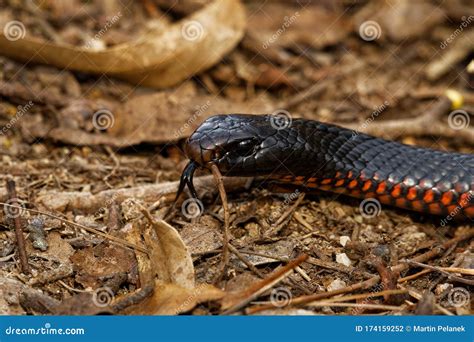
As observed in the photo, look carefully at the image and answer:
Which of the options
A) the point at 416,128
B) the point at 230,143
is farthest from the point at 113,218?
the point at 416,128

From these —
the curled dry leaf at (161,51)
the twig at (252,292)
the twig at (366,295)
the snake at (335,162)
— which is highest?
the curled dry leaf at (161,51)

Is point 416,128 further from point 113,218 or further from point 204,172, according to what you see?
point 113,218

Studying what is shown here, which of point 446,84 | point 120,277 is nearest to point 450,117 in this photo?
point 446,84

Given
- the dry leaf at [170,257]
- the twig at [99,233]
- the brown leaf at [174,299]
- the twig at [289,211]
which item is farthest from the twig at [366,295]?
the twig at [99,233]

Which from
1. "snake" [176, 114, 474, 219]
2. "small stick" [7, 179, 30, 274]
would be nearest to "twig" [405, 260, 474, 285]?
"snake" [176, 114, 474, 219]

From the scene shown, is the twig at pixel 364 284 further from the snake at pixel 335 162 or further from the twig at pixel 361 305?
the snake at pixel 335 162
